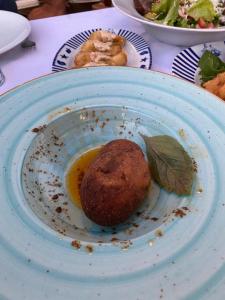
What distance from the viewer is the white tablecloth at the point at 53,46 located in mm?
1147

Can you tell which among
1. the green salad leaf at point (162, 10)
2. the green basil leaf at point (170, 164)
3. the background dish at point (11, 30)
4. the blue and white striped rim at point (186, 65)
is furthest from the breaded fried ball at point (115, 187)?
the green salad leaf at point (162, 10)

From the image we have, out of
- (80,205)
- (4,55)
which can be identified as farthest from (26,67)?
(80,205)

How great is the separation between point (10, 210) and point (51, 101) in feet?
1.04

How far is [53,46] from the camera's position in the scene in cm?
126

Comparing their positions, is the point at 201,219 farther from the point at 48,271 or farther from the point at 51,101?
the point at 51,101

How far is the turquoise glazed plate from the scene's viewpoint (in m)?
0.50

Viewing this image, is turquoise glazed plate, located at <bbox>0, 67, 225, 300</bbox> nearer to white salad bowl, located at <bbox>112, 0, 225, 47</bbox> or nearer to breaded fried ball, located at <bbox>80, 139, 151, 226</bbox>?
breaded fried ball, located at <bbox>80, 139, 151, 226</bbox>

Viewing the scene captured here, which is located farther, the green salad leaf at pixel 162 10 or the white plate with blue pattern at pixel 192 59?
the green salad leaf at pixel 162 10

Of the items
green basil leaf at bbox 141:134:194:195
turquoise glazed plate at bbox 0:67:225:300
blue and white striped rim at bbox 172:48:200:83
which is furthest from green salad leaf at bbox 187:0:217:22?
green basil leaf at bbox 141:134:194:195

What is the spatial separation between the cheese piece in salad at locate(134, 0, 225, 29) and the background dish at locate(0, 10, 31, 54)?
438 millimetres

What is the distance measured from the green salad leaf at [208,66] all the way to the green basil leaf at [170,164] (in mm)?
362

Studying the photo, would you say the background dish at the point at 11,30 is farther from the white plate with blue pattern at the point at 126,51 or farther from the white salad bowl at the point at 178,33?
the white salad bowl at the point at 178,33

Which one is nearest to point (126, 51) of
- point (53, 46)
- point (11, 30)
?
point (53, 46)

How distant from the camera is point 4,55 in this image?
1222 millimetres
